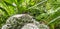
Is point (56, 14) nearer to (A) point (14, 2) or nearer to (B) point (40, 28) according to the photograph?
(B) point (40, 28)

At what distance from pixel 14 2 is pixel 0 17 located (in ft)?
1.10

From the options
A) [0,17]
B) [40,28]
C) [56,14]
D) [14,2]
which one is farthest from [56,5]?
[0,17]

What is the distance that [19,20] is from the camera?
2.21 meters

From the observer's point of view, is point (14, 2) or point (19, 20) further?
point (14, 2)

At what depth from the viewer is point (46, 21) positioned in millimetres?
2461

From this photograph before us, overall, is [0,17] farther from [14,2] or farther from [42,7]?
[42,7]

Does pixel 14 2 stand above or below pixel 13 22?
above

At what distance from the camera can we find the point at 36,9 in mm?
2602

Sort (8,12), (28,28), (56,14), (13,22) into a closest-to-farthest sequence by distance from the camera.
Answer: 1. (28,28)
2. (13,22)
3. (56,14)
4. (8,12)

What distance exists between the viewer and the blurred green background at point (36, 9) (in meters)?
2.44

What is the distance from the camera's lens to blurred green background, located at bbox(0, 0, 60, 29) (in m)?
2.44

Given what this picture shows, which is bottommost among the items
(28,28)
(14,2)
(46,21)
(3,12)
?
(28,28)

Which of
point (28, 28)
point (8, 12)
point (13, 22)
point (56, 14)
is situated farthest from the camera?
point (8, 12)

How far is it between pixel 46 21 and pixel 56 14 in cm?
17
